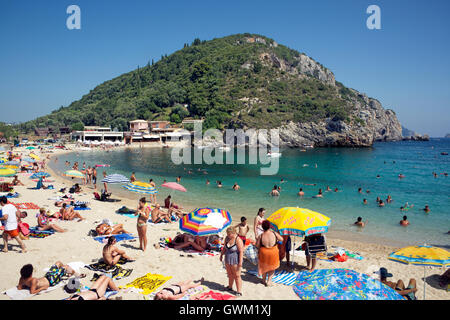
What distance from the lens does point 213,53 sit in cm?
13250

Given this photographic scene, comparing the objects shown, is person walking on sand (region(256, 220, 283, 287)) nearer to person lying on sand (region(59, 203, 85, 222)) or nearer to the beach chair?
the beach chair

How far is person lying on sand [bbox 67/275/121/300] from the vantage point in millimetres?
4977

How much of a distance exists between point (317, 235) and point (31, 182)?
23.1 m

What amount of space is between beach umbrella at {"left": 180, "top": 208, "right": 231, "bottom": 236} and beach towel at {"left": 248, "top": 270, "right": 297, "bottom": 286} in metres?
1.52

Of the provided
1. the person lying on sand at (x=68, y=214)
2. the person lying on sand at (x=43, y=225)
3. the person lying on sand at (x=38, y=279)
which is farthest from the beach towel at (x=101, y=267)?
the person lying on sand at (x=68, y=214)

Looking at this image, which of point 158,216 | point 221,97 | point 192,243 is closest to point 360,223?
point 192,243

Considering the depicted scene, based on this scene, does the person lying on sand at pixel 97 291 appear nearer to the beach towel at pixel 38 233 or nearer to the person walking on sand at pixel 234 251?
the person walking on sand at pixel 234 251

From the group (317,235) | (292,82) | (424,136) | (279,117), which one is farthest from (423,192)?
(424,136)

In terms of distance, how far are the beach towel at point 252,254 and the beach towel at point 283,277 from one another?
0.44 meters

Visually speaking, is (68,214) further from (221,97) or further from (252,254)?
(221,97)

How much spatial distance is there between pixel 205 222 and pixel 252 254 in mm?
1605

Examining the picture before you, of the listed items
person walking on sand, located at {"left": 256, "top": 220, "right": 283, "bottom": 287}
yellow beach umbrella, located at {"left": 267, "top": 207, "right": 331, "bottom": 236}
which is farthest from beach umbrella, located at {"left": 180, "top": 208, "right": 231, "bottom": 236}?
person walking on sand, located at {"left": 256, "top": 220, "right": 283, "bottom": 287}
